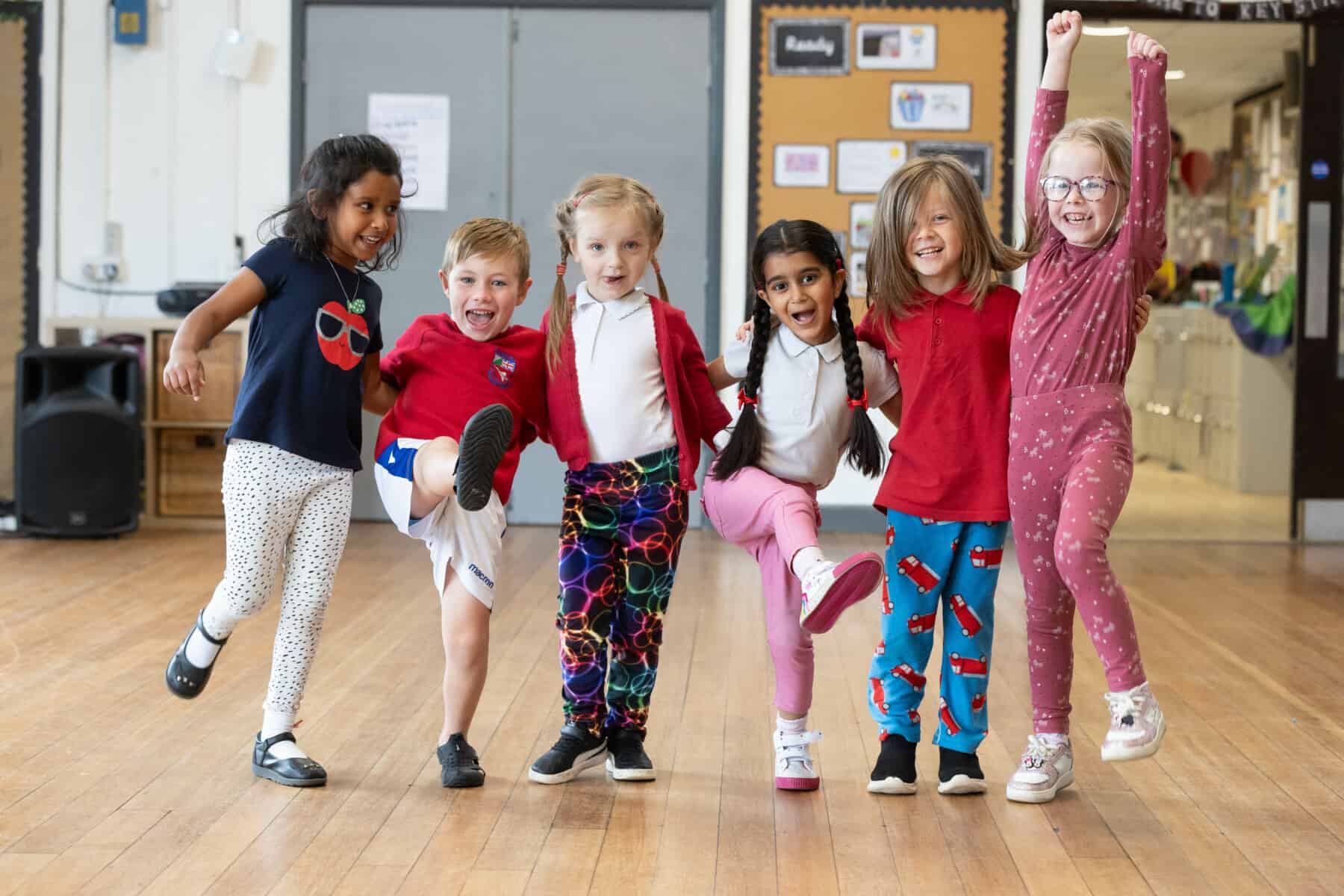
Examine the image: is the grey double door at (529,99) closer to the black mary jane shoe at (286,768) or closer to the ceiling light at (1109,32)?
the ceiling light at (1109,32)

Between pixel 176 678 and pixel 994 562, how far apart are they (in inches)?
54.5

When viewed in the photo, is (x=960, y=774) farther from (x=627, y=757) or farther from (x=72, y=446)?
(x=72, y=446)

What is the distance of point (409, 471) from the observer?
2.42 m

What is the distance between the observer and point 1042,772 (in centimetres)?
244

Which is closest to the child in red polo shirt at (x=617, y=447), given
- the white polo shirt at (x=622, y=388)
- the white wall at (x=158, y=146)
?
the white polo shirt at (x=622, y=388)

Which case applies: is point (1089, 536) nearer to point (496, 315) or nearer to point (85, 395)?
point (496, 315)

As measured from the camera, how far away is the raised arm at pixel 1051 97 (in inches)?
94.8

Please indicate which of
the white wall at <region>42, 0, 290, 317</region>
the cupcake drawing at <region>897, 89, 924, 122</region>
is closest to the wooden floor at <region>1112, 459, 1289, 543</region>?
the cupcake drawing at <region>897, 89, 924, 122</region>

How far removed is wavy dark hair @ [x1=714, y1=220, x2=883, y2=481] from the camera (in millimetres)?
2434

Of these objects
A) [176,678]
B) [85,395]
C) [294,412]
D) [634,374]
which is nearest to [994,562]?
[634,374]

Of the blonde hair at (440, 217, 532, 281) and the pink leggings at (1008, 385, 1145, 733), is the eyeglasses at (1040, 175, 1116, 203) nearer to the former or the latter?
the pink leggings at (1008, 385, 1145, 733)

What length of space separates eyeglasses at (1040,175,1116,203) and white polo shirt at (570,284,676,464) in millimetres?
683

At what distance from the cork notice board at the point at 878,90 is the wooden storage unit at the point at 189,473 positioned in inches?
96.3

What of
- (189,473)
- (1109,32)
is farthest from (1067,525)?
(1109,32)
